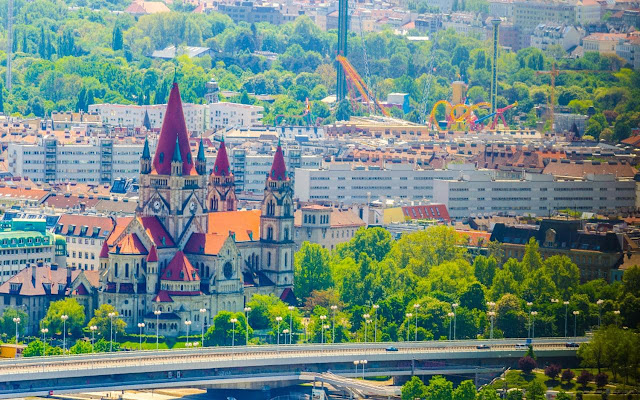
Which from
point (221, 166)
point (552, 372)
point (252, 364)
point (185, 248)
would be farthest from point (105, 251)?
point (552, 372)

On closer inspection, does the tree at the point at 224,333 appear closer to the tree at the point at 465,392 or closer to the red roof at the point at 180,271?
the red roof at the point at 180,271

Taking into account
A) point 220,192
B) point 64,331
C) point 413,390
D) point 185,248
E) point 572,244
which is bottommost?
point 413,390

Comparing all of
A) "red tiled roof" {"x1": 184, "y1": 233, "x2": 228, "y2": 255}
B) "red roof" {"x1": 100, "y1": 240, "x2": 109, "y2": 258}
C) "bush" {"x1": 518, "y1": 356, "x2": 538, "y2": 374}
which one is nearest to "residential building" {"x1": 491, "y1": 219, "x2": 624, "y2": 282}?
"red tiled roof" {"x1": 184, "y1": 233, "x2": 228, "y2": 255}

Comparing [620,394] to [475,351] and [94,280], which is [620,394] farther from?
[94,280]

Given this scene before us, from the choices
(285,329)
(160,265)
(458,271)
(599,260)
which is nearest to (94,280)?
(160,265)

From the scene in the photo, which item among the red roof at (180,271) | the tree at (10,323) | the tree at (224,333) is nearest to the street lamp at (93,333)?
the tree at (10,323)

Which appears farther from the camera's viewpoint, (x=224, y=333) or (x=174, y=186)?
(x=174, y=186)

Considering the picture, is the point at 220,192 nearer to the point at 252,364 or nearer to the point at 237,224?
the point at 237,224
